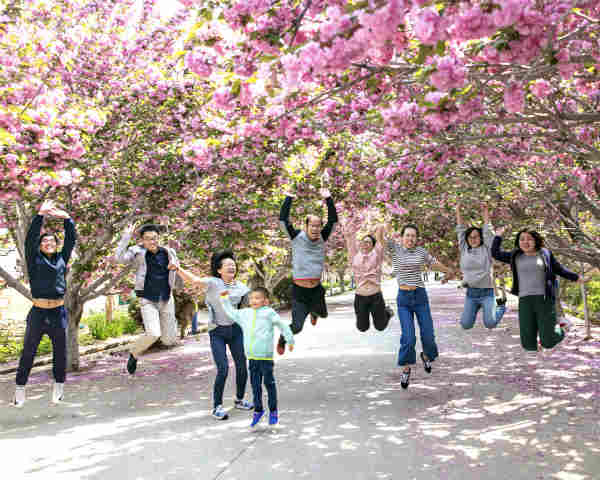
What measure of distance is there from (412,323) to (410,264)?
78cm

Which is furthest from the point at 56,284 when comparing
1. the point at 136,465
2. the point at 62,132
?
the point at 136,465

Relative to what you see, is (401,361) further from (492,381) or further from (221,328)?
(221,328)

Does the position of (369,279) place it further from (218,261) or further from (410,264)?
(218,261)

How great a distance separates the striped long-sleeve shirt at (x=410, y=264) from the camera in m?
7.02

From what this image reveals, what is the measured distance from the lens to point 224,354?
612 centimetres

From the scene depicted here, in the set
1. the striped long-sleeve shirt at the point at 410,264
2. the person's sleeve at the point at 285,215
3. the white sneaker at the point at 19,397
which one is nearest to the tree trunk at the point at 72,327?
the white sneaker at the point at 19,397

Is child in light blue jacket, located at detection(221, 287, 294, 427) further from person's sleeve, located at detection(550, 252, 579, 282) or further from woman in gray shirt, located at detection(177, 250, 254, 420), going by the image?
person's sleeve, located at detection(550, 252, 579, 282)

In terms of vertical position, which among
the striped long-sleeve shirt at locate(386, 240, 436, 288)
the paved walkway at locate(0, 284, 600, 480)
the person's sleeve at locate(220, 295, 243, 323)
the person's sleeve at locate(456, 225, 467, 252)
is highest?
the person's sleeve at locate(456, 225, 467, 252)

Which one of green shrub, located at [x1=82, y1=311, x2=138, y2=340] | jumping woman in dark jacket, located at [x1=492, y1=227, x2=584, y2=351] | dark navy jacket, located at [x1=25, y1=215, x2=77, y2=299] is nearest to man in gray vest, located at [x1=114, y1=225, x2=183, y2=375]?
dark navy jacket, located at [x1=25, y1=215, x2=77, y2=299]

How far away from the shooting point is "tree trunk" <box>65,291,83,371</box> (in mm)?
10836

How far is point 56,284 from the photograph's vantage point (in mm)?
6211

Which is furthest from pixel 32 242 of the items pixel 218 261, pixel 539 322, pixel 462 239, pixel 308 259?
pixel 539 322

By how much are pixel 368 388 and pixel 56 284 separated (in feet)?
13.9

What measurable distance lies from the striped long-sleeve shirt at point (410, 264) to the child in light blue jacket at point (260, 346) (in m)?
2.16
